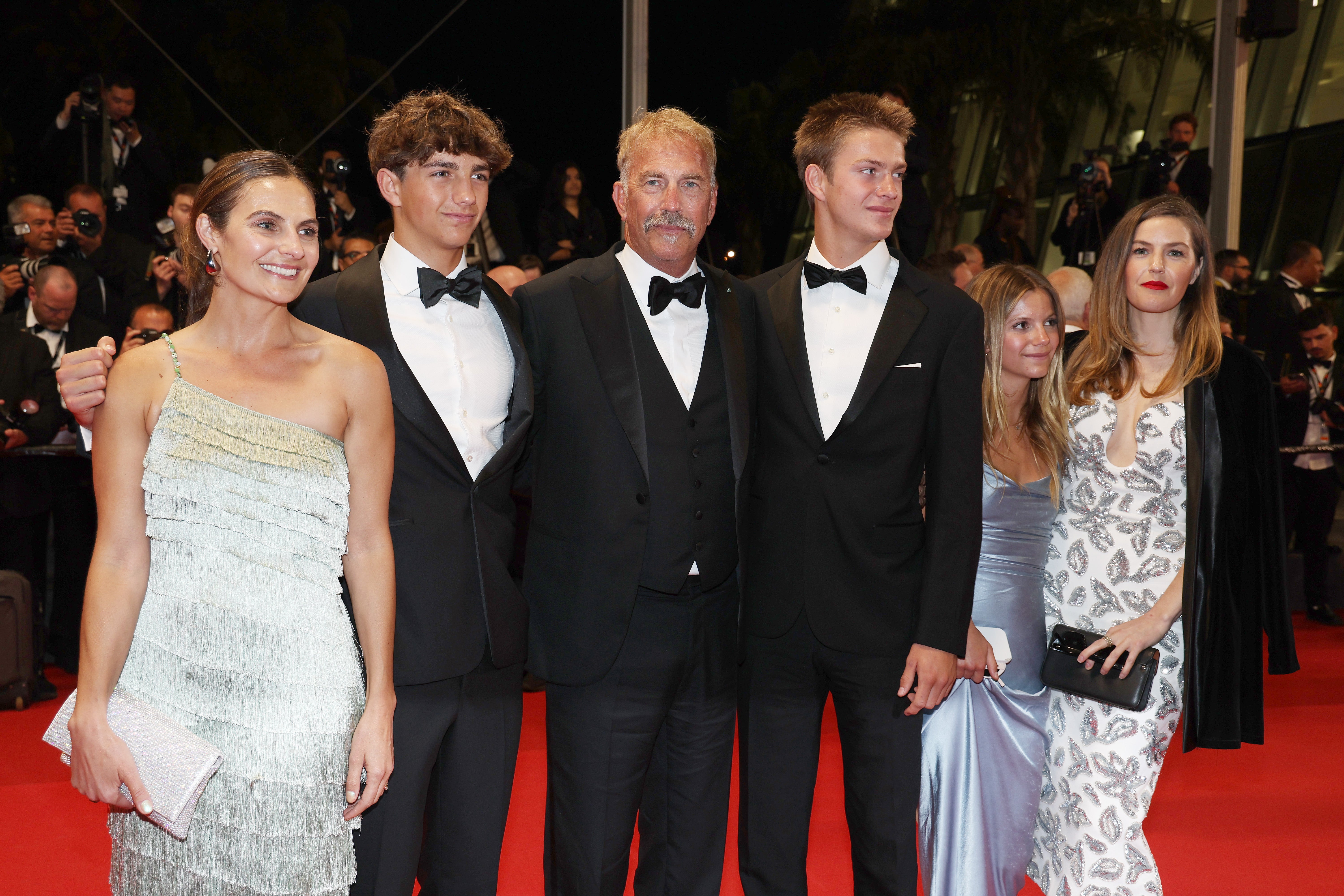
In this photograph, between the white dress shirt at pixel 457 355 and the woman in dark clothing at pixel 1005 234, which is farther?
the woman in dark clothing at pixel 1005 234

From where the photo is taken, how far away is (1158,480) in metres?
2.49

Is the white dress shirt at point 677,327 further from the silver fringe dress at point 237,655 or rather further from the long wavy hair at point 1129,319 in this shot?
the long wavy hair at point 1129,319

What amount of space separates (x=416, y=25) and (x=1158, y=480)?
6.39 metres

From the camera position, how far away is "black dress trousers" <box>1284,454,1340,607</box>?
6.22 meters

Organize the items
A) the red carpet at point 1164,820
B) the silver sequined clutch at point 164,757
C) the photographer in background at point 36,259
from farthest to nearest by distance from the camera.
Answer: the photographer in background at point 36,259, the red carpet at point 1164,820, the silver sequined clutch at point 164,757

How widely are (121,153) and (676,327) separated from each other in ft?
16.5

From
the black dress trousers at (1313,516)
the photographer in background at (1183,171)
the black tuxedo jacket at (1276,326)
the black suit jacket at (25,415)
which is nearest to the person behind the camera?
the black suit jacket at (25,415)

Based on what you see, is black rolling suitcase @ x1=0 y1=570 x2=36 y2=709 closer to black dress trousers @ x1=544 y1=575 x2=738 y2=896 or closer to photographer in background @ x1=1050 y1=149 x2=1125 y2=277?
black dress trousers @ x1=544 y1=575 x2=738 y2=896

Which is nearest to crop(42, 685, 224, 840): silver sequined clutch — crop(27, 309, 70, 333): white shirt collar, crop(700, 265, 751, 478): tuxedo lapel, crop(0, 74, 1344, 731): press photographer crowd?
crop(700, 265, 751, 478): tuxedo lapel

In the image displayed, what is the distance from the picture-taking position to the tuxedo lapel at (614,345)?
2215 millimetres

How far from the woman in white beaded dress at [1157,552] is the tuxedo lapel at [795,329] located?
0.69m

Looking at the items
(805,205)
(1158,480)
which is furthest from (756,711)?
(805,205)

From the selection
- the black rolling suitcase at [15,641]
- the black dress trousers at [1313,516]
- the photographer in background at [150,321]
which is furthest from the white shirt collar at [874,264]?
the black dress trousers at [1313,516]

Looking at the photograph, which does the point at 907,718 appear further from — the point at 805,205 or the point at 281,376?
the point at 805,205
